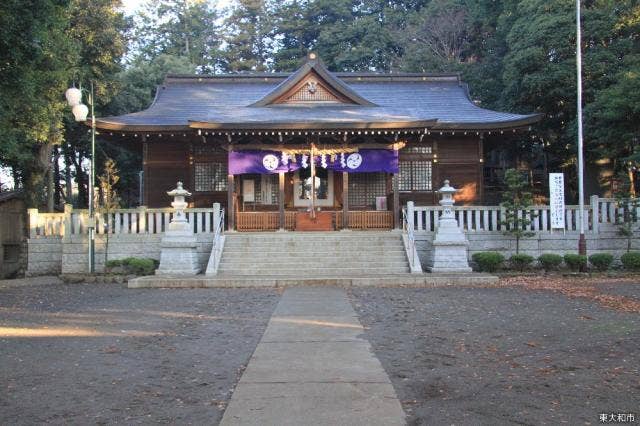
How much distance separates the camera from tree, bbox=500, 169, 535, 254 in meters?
15.3

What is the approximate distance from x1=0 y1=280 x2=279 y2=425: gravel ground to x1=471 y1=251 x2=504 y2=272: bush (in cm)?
692

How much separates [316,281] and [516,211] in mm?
6824

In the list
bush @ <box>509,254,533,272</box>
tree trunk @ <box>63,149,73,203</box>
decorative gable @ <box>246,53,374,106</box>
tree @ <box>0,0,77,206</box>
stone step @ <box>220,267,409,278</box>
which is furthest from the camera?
tree trunk @ <box>63,149,73,203</box>

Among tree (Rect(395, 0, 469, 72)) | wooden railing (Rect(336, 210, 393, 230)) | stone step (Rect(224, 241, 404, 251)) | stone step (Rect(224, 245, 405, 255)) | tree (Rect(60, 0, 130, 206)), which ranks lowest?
stone step (Rect(224, 245, 405, 255))

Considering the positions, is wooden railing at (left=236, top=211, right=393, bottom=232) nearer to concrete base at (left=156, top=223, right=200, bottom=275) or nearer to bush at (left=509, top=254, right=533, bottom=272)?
concrete base at (left=156, top=223, right=200, bottom=275)

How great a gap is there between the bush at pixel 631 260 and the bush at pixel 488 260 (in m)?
3.58

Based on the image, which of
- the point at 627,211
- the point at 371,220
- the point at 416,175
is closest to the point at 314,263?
the point at 371,220

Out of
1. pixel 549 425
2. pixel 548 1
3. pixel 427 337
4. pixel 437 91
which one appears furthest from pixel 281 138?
pixel 548 1

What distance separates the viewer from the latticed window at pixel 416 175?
19.9 m

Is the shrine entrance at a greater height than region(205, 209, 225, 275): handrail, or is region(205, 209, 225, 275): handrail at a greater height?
the shrine entrance

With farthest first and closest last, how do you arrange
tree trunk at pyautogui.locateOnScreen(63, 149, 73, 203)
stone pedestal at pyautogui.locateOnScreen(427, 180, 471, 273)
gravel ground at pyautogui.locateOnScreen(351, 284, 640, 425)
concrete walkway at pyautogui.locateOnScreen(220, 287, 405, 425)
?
tree trunk at pyautogui.locateOnScreen(63, 149, 73, 203)
stone pedestal at pyautogui.locateOnScreen(427, 180, 471, 273)
gravel ground at pyautogui.locateOnScreen(351, 284, 640, 425)
concrete walkway at pyautogui.locateOnScreen(220, 287, 405, 425)

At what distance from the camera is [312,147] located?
57.3 feet

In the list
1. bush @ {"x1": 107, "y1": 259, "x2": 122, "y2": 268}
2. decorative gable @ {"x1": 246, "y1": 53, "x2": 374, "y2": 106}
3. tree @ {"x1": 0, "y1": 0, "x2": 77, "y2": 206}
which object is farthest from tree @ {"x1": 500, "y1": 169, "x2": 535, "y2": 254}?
tree @ {"x1": 0, "y1": 0, "x2": 77, "y2": 206}

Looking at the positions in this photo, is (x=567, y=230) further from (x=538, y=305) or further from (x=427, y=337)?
(x=427, y=337)
